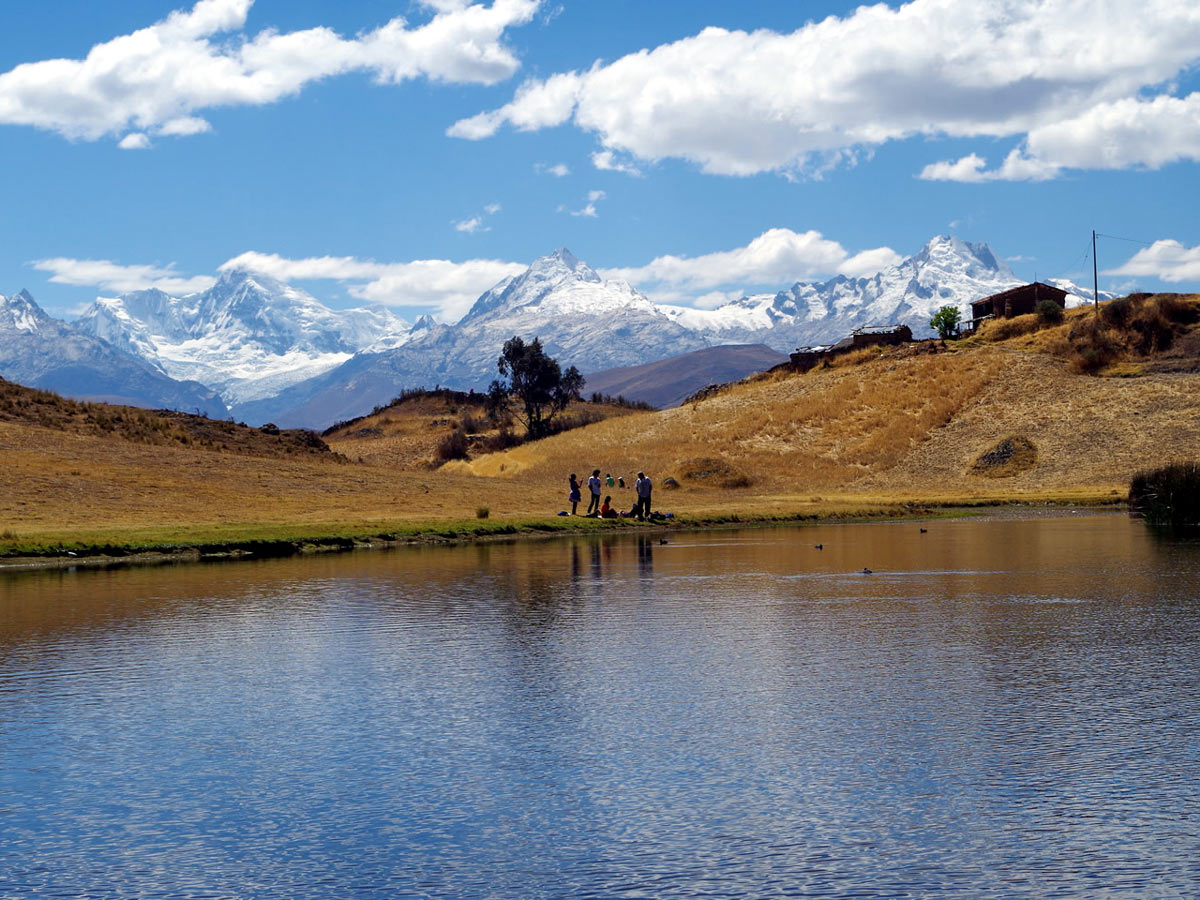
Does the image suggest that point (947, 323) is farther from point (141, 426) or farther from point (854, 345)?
point (141, 426)

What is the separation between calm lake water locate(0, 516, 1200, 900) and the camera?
471 inches

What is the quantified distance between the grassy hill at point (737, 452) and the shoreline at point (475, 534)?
631mm

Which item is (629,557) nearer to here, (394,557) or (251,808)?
(394,557)

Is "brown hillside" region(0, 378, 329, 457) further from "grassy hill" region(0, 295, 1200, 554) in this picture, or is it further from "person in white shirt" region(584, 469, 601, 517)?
"person in white shirt" region(584, 469, 601, 517)

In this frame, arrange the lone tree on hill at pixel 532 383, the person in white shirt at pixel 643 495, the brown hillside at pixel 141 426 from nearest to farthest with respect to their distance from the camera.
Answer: the person in white shirt at pixel 643 495 → the brown hillside at pixel 141 426 → the lone tree on hill at pixel 532 383

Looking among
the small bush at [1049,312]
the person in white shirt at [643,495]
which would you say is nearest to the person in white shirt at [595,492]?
Result: the person in white shirt at [643,495]

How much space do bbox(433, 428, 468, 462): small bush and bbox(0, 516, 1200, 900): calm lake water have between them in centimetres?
10961

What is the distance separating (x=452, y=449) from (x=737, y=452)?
39.1 m

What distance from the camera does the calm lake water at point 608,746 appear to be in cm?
1196

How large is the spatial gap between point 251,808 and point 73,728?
5.07 m

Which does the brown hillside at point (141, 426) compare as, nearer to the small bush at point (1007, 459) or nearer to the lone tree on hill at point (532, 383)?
the small bush at point (1007, 459)

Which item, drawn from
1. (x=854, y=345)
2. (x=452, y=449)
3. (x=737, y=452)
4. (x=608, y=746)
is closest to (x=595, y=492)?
(x=608, y=746)

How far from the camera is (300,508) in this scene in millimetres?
66000

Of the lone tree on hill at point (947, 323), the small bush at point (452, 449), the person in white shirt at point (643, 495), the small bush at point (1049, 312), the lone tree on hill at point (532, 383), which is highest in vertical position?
the lone tree on hill at point (947, 323)
